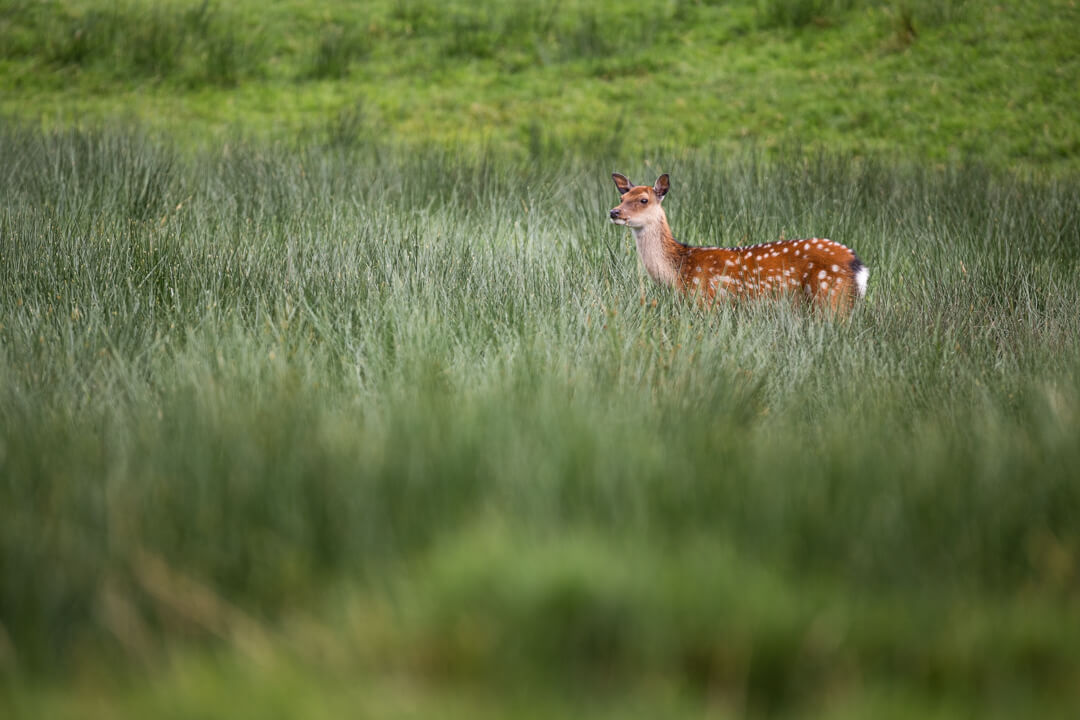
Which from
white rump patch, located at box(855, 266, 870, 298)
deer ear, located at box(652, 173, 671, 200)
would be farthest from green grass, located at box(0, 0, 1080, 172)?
white rump patch, located at box(855, 266, 870, 298)

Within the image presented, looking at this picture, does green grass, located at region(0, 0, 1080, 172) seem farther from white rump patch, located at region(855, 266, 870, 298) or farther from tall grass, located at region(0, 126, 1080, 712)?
tall grass, located at region(0, 126, 1080, 712)

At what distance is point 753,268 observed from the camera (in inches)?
189

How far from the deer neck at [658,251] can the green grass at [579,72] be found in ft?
14.8

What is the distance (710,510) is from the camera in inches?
87.1

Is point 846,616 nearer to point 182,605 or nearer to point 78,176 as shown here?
point 182,605

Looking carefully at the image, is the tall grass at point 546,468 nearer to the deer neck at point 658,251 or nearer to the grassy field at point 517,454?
the grassy field at point 517,454

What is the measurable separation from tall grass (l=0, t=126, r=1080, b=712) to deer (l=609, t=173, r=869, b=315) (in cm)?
18

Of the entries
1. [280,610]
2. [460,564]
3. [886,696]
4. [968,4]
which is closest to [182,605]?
[280,610]

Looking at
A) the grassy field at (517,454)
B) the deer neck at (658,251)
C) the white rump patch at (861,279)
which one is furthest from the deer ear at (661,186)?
the white rump patch at (861,279)

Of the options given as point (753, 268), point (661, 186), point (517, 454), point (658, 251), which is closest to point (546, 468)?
point (517, 454)

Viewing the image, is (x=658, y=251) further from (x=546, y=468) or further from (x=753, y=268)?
(x=546, y=468)

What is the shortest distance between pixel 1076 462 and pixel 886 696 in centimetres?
125

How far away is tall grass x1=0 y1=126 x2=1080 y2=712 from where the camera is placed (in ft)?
5.58

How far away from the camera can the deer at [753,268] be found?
464cm
